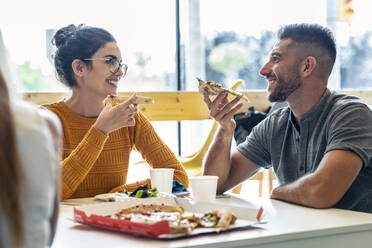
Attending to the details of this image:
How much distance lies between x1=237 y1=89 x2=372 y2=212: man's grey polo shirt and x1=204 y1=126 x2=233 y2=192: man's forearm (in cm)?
9

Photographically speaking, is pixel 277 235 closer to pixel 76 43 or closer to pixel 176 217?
pixel 176 217

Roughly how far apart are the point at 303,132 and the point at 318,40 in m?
0.43

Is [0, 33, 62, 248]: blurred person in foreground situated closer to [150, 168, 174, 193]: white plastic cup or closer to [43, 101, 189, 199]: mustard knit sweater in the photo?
[150, 168, 174, 193]: white plastic cup

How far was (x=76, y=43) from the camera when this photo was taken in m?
2.24

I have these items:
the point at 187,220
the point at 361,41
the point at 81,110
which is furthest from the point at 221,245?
the point at 361,41

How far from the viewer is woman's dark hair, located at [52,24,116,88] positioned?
2.23m

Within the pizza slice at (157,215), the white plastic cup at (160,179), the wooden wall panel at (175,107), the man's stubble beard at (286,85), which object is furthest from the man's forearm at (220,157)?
the wooden wall panel at (175,107)

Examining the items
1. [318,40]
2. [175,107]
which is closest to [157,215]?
[318,40]

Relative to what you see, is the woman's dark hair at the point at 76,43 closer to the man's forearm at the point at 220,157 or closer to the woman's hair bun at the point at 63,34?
the woman's hair bun at the point at 63,34

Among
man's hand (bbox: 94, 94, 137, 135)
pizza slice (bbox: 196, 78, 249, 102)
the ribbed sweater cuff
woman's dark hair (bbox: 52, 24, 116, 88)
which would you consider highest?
woman's dark hair (bbox: 52, 24, 116, 88)

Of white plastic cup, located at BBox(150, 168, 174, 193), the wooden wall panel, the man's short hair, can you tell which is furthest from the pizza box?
the wooden wall panel

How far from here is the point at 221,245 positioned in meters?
1.08

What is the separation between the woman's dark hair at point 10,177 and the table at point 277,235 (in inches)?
16.5

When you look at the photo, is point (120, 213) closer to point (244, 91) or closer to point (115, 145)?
→ point (115, 145)
